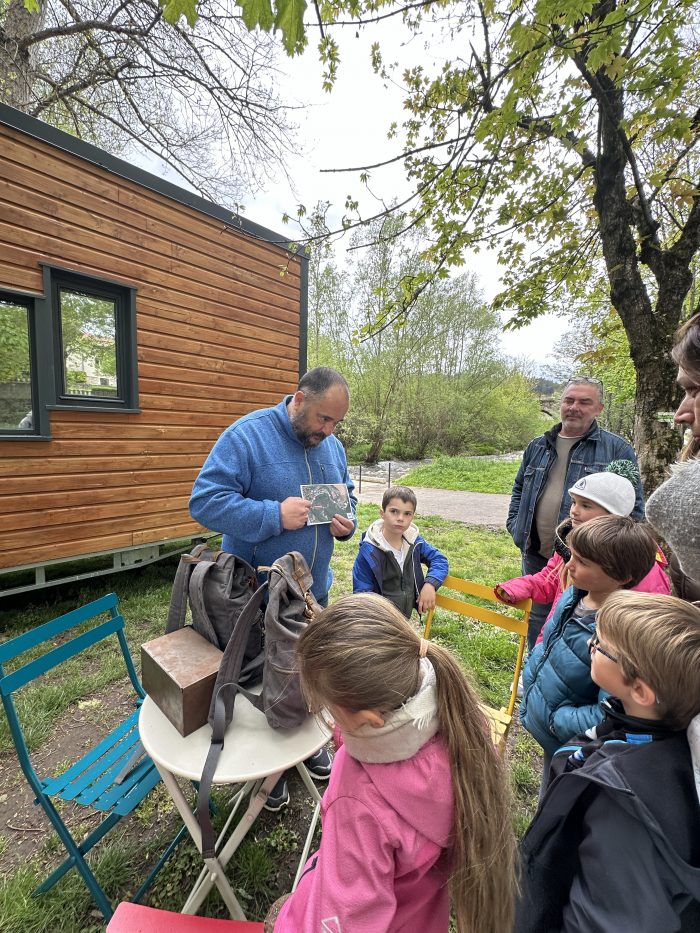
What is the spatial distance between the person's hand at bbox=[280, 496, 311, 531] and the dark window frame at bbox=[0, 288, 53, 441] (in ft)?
10.6

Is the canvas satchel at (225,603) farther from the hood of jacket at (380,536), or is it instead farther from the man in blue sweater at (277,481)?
the hood of jacket at (380,536)

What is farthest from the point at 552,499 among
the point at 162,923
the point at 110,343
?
the point at 110,343

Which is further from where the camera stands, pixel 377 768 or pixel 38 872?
pixel 38 872

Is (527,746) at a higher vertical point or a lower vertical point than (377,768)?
lower

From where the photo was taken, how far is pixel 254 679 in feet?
5.19

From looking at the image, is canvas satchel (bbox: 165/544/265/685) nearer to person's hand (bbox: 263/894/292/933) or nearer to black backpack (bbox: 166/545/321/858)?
black backpack (bbox: 166/545/321/858)

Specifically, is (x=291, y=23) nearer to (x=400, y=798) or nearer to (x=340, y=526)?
(x=340, y=526)

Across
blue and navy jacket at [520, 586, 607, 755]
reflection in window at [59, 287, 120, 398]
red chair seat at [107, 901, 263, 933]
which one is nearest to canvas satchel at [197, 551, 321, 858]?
red chair seat at [107, 901, 263, 933]

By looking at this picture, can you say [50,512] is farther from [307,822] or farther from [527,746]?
[527,746]

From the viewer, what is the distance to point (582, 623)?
155 centimetres

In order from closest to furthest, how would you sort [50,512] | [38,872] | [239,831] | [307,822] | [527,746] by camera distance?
[239,831], [38,872], [307,822], [527,746], [50,512]

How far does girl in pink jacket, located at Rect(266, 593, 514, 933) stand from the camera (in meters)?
0.86

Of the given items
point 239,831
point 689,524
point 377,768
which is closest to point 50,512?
point 239,831

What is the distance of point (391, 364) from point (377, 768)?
18.6 meters
